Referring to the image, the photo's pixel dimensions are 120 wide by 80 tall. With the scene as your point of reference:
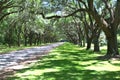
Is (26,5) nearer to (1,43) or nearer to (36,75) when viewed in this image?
(36,75)

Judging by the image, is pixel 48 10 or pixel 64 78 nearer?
pixel 64 78

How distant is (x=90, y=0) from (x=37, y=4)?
1080 cm

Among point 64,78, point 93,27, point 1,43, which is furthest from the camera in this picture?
point 1,43

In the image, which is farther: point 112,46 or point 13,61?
point 112,46

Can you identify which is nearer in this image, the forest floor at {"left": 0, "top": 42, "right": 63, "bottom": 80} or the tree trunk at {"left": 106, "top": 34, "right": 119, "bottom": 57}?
the forest floor at {"left": 0, "top": 42, "right": 63, "bottom": 80}

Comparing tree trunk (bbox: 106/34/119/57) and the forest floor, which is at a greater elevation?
tree trunk (bbox: 106/34/119/57)

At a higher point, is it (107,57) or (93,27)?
(93,27)

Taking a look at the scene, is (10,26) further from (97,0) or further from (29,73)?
(29,73)

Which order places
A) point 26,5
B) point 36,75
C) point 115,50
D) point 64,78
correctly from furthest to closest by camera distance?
point 26,5, point 115,50, point 36,75, point 64,78

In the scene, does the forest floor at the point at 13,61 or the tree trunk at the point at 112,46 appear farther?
the tree trunk at the point at 112,46

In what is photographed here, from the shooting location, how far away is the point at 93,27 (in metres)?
37.4

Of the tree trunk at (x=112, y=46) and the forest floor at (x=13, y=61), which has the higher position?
the tree trunk at (x=112, y=46)

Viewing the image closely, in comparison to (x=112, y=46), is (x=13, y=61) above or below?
below

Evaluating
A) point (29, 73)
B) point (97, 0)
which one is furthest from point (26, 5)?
point (29, 73)
